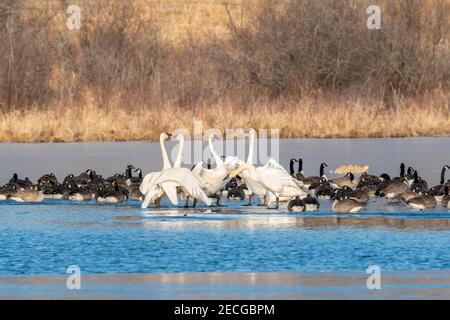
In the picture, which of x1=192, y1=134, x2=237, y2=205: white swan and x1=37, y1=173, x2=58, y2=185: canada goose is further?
x1=37, y1=173, x2=58, y2=185: canada goose

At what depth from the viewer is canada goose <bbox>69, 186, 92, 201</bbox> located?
1512 centimetres

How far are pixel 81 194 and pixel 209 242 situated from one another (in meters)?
4.10

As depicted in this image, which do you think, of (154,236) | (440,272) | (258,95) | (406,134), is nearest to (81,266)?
(154,236)

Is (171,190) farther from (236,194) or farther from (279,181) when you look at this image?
(236,194)

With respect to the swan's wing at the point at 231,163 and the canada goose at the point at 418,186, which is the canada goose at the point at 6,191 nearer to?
the swan's wing at the point at 231,163

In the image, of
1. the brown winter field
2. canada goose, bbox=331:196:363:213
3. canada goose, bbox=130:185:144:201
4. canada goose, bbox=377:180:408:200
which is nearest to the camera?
canada goose, bbox=331:196:363:213

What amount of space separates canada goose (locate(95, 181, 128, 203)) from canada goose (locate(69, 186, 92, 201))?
27cm

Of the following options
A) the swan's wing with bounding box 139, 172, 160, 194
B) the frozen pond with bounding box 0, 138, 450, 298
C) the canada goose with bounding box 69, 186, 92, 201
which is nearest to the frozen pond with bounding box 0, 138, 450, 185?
the canada goose with bounding box 69, 186, 92, 201

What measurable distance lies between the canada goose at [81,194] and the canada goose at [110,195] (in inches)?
10.8

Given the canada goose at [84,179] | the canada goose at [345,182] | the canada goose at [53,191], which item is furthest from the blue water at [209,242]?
the canada goose at [345,182]

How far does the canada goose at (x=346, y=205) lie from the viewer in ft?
44.4

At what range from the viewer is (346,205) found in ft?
44.4

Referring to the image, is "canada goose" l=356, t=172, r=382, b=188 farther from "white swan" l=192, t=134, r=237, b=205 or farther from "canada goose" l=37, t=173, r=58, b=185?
"canada goose" l=37, t=173, r=58, b=185

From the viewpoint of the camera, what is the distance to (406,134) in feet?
79.0
